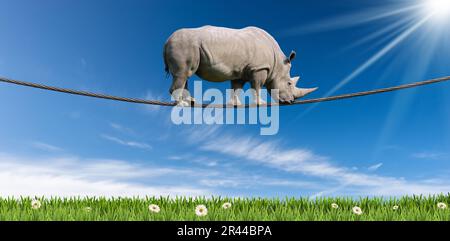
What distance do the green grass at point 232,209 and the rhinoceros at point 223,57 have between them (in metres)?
0.87

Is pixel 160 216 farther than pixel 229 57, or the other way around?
pixel 229 57

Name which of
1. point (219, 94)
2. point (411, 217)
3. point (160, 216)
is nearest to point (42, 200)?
point (160, 216)

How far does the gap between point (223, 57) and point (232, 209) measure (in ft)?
3.92

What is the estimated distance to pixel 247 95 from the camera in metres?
4.87

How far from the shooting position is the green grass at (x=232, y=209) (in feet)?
12.9

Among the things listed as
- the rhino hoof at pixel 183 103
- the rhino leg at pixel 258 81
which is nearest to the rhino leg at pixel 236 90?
the rhino leg at pixel 258 81

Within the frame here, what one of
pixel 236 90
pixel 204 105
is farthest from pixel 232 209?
pixel 236 90

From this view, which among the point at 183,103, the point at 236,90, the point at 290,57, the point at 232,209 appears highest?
the point at 290,57

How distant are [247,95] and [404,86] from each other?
132 cm

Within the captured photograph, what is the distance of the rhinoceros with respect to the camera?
14.8 feet

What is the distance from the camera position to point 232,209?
435cm

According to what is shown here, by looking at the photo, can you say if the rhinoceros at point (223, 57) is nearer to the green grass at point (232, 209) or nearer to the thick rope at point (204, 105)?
the thick rope at point (204, 105)

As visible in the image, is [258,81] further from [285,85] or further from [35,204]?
[35,204]
